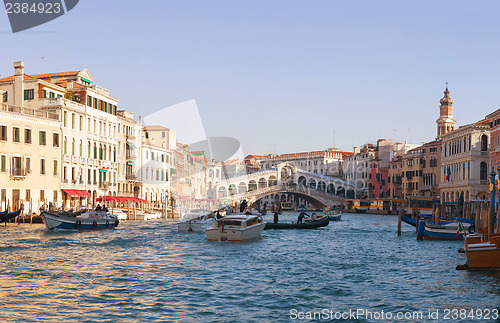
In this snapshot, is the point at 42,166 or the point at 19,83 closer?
the point at 42,166

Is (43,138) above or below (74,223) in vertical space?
above

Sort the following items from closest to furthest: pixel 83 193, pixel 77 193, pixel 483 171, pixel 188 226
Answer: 1. pixel 188 226
2. pixel 77 193
3. pixel 83 193
4. pixel 483 171

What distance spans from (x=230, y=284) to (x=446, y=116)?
224 feet

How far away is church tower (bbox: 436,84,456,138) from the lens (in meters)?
75.1

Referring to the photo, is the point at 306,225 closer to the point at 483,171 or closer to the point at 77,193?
the point at 77,193

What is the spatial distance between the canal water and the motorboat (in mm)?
5947

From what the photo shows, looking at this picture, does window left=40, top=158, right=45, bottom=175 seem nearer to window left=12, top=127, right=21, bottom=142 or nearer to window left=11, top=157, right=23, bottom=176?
window left=11, top=157, right=23, bottom=176

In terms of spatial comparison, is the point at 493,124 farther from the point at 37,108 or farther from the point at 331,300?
the point at 331,300

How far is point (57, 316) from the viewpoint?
371 inches

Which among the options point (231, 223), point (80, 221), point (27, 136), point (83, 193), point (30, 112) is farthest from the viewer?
point (83, 193)

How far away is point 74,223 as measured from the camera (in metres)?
27.6

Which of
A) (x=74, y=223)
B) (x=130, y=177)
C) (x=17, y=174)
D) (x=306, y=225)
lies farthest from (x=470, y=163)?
(x=17, y=174)

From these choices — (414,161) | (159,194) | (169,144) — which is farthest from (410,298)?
(414,161)

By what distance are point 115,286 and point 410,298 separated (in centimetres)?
576
